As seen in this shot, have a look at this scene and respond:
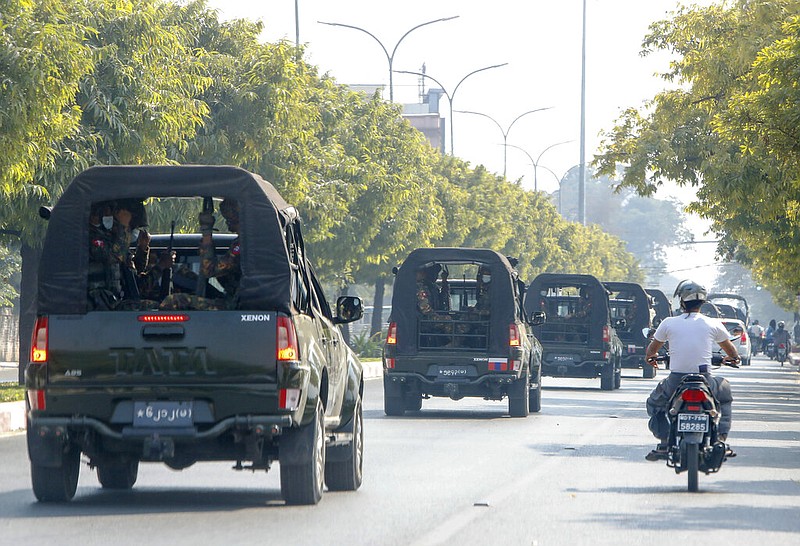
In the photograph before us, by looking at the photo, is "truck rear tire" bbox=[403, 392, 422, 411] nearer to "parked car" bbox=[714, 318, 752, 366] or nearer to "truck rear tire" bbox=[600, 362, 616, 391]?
"truck rear tire" bbox=[600, 362, 616, 391]

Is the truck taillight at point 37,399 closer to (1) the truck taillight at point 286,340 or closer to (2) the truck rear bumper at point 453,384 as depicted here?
(1) the truck taillight at point 286,340

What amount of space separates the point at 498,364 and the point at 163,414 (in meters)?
11.7

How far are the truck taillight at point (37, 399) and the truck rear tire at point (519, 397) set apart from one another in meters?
12.3

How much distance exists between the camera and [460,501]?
11.6 meters

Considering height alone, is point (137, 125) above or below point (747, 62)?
below

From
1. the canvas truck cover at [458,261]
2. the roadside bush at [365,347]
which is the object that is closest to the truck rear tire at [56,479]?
the canvas truck cover at [458,261]

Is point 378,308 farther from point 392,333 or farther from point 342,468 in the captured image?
point 342,468

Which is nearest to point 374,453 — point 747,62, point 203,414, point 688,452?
point 688,452

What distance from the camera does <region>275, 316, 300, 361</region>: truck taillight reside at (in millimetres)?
10508

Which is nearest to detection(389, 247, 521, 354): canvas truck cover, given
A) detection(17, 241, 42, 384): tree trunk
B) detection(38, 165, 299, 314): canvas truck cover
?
detection(17, 241, 42, 384): tree trunk

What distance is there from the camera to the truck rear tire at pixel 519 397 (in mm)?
22422

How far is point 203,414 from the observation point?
34.5ft

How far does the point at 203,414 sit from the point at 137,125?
1418 centimetres

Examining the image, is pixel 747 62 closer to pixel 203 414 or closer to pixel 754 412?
pixel 754 412
